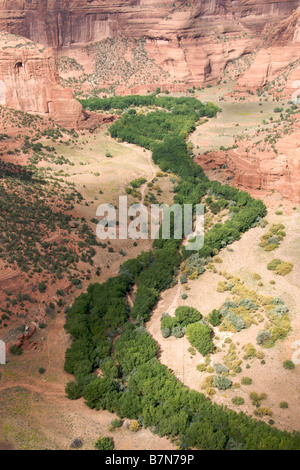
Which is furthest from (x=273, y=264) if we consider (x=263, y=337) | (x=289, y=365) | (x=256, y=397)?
(x=256, y=397)

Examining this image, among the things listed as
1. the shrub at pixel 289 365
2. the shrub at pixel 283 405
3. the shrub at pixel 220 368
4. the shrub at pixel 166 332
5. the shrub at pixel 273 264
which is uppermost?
the shrub at pixel 273 264

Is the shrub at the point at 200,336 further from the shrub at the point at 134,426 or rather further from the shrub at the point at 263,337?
the shrub at the point at 134,426

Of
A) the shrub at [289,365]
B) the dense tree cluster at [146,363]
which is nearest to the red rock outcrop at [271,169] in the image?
the dense tree cluster at [146,363]

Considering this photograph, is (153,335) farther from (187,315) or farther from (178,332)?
(187,315)

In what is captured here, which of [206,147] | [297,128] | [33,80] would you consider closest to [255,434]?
[297,128]

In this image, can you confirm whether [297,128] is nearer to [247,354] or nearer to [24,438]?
[247,354]

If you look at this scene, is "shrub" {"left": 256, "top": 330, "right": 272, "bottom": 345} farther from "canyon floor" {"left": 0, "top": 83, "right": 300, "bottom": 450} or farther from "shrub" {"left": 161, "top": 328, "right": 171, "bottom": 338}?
"shrub" {"left": 161, "top": 328, "right": 171, "bottom": 338}
